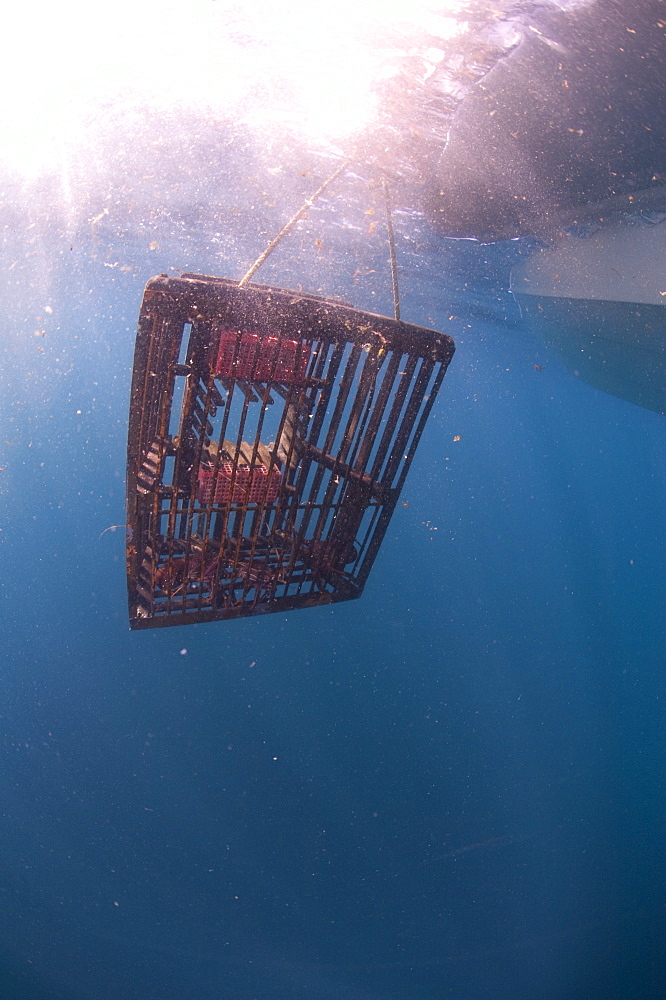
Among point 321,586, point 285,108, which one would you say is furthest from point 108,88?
point 321,586

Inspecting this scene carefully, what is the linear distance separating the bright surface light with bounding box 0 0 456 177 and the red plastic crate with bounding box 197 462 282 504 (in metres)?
3.85

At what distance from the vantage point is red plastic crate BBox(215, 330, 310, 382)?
7.15ft

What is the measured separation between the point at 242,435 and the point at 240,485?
265 millimetres

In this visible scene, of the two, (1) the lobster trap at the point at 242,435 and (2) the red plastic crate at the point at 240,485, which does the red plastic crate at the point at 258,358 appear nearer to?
(1) the lobster trap at the point at 242,435

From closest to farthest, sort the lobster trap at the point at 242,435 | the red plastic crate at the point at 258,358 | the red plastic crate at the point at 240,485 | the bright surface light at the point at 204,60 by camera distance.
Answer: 1. the lobster trap at the point at 242,435
2. the red plastic crate at the point at 258,358
3. the red plastic crate at the point at 240,485
4. the bright surface light at the point at 204,60

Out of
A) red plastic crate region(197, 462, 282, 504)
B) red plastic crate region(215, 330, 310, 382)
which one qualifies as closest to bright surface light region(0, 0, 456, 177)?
red plastic crate region(215, 330, 310, 382)

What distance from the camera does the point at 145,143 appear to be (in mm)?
6531

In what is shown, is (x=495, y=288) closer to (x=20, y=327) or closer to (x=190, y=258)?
(x=190, y=258)

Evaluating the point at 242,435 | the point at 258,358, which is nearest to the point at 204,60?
the point at 258,358

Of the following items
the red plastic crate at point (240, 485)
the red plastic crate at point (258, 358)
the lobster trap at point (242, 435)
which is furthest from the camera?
the red plastic crate at point (240, 485)

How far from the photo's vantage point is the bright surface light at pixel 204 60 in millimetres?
4195

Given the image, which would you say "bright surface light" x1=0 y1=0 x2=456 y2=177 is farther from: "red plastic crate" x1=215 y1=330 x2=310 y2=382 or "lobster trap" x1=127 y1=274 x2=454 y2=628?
"red plastic crate" x1=215 y1=330 x2=310 y2=382

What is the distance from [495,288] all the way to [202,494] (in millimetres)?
9098

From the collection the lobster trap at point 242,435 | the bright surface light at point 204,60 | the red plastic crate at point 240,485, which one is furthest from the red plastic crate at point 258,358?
the bright surface light at point 204,60
